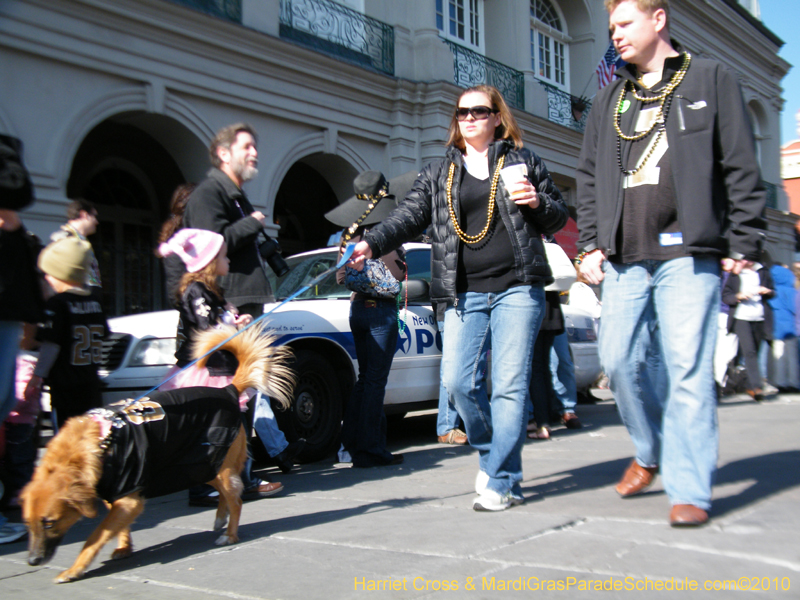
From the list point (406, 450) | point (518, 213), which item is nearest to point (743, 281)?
point (406, 450)

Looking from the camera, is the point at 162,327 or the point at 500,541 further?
the point at 162,327

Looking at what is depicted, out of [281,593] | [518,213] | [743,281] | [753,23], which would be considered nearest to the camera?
[281,593]

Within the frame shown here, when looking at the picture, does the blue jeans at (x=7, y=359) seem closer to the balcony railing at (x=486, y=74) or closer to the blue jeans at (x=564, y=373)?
the blue jeans at (x=564, y=373)

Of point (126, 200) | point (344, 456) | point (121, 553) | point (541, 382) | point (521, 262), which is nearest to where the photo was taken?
point (121, 553)

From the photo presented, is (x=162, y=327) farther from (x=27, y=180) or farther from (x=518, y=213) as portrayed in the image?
(x=518, y=213)

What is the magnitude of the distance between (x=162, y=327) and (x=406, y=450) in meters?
2.27

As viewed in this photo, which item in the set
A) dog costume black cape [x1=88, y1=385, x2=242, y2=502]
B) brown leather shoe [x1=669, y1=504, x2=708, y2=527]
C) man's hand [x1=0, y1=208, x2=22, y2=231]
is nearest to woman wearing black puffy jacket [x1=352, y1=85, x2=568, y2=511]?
brown leather shoe [x1=669, y1=504, x2=708, y2=527]

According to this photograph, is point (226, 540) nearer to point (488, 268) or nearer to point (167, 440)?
point (167, 440)

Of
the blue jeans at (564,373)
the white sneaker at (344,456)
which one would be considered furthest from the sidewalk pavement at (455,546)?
the blue jeans at (564,373)

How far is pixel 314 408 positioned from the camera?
591 cm

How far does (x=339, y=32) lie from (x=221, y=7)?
8.12 ft

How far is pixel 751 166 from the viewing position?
10.9 feet

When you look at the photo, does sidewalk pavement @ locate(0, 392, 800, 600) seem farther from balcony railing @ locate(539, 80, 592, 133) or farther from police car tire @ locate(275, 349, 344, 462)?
balcony railing @ locate(539, 80, 592, 133)

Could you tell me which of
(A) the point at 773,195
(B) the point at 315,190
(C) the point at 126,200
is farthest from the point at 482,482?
(A) the point at 773,195
